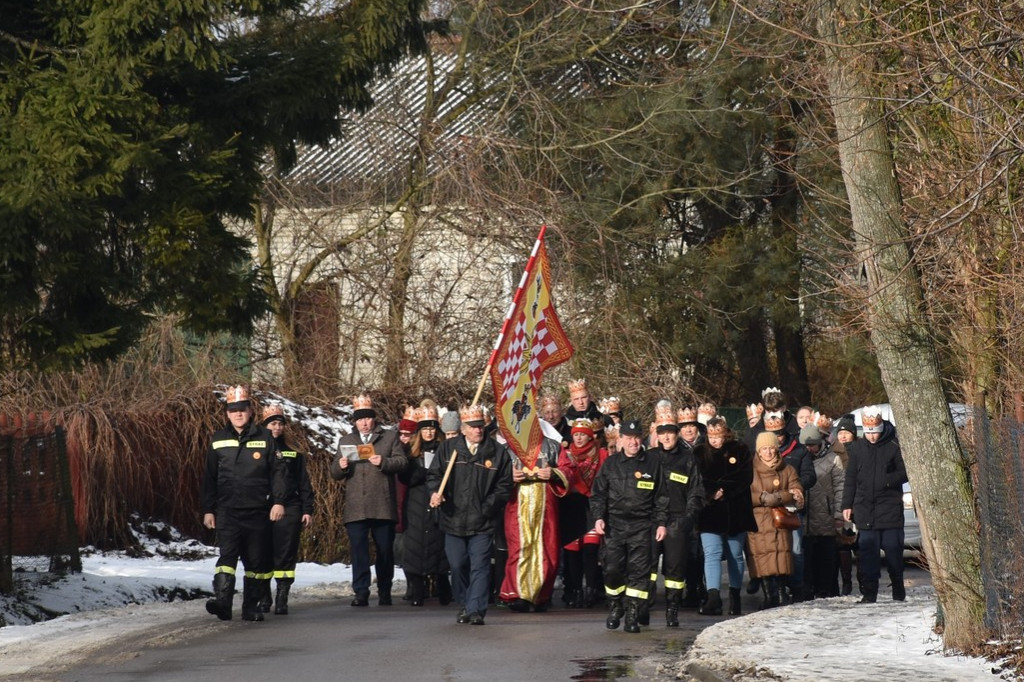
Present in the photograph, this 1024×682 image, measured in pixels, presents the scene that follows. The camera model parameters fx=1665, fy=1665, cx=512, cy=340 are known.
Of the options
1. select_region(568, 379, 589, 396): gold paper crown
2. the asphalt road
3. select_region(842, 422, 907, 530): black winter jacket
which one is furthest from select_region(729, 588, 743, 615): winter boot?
select_region(568, 379, 589, 396): gold paper crown

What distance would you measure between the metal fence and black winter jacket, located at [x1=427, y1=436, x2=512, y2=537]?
401 centimetres

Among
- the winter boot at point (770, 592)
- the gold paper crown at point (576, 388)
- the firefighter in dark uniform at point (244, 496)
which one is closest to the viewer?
the firefighter in dark uniform at point (244, 496)

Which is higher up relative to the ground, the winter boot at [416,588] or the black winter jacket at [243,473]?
the black winter jacket at [243,473]

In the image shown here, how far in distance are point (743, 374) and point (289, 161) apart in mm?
15343

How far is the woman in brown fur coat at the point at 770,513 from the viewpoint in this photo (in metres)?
15.6

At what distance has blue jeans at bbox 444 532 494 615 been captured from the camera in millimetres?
14000

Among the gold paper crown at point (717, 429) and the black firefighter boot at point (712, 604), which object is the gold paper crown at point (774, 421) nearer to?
the gold paper crown at point (717, 429)

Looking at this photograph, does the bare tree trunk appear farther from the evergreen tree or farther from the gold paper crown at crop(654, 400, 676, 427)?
the evergreen tree

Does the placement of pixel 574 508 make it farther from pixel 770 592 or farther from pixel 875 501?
pixel 875 501

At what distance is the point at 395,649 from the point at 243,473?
309cm

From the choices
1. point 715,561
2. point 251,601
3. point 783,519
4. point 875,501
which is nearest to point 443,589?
point 251,601

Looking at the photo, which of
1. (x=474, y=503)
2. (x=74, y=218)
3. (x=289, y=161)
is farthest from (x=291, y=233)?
(x=74, y=218)

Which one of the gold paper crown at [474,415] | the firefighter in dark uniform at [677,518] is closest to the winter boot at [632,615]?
the firefighter in dark uniform at [677,518]

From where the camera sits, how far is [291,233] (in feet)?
81.8
